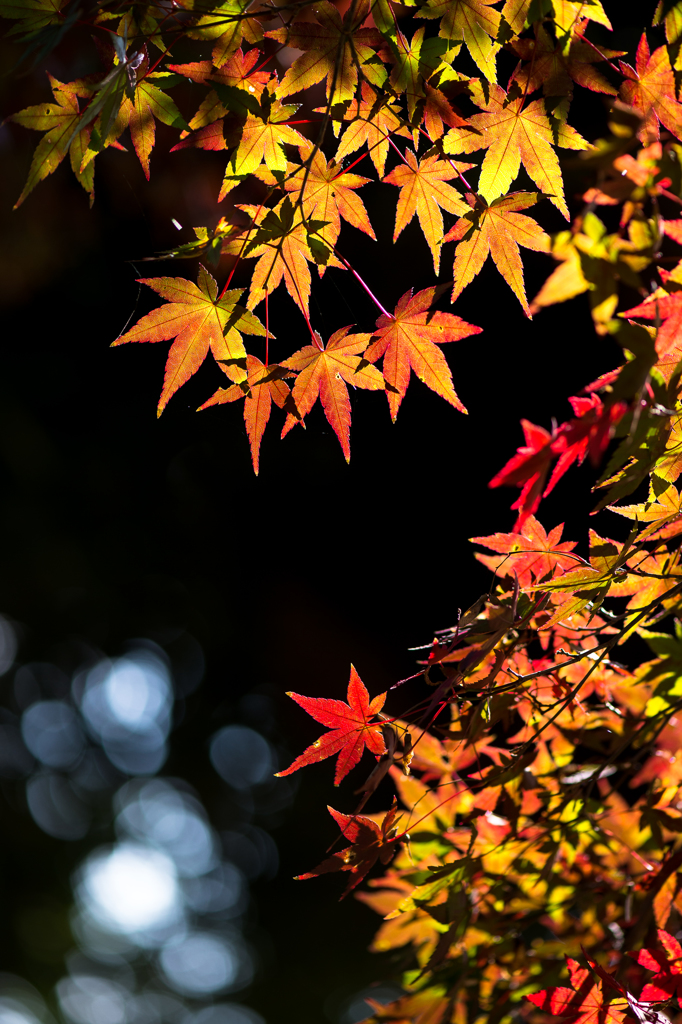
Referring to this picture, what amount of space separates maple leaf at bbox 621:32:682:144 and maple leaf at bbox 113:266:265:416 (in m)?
0.41

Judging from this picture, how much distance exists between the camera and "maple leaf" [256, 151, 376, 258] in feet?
2.23

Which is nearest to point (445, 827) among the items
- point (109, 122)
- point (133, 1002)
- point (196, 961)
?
point (109, 122)

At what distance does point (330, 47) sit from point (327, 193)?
122mm

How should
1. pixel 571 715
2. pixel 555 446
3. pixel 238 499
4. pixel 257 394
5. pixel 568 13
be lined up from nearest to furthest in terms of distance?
pixel 555 446
pixel 568 13
pixel 257 394
pixel 571 715
pixel 238 499

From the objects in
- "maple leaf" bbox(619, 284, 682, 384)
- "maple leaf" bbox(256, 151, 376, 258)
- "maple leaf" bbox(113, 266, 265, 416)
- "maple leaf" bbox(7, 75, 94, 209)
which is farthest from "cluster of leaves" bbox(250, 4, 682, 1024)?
"maple leaf" bbox(7, 75, 94, 209)

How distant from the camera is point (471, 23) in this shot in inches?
25.1

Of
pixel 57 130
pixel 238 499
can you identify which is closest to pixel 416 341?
pixel 57 130

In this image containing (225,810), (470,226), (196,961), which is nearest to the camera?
(470,226)

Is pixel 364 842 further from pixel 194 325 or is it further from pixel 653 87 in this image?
pixel 653 87

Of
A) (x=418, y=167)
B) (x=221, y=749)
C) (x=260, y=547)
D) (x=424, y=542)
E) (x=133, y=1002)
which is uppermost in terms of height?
(x=418, y=167)

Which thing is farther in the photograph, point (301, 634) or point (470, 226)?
point (301, 634)

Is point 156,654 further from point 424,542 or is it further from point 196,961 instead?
point 196,961

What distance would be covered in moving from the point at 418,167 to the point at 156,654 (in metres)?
5.47

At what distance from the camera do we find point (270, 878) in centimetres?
596
